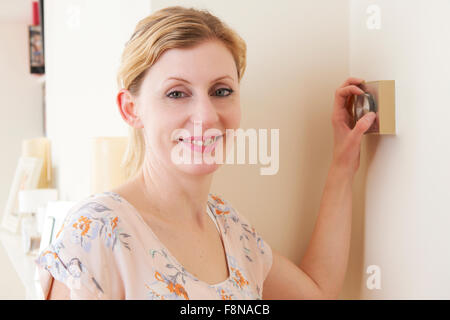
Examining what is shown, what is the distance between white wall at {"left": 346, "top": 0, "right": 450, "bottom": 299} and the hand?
51mm

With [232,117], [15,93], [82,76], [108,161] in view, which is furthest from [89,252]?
[15,93]

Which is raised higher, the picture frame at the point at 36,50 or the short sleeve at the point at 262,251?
the picture frame at the point at 36,50

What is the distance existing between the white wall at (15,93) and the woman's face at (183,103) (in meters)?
2.16

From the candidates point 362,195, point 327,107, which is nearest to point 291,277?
point 362,195

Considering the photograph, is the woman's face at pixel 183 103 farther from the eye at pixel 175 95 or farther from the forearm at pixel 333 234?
the forearm at pixel 333 234

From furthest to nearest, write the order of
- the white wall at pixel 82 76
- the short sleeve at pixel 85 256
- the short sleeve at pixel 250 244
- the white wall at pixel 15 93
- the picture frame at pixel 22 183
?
the white wall at pixel 15 93
the picture frame at pixel 22 183
the white wall at pixel 82 76
the short sleeve at pixel 250 244
the short sleeve at pixel 85 256

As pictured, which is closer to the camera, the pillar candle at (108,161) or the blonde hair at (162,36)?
the blonde hair at (162,36)

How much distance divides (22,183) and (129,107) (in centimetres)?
175

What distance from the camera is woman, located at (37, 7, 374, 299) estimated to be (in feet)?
2.07

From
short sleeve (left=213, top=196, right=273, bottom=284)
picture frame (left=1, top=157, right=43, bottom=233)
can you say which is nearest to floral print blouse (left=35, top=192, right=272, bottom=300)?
short sleeve (left=213, top=196, right=273, bottom=284)

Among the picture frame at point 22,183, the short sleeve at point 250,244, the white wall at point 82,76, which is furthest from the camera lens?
the picture frame at point 22,183

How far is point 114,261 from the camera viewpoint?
2.12ft

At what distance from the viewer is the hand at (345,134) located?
3.16 ft

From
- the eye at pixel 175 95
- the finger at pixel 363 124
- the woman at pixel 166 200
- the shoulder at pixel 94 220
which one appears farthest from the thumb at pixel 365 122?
the shoulder at pixel 94 220
